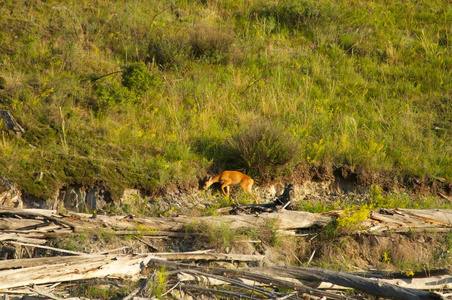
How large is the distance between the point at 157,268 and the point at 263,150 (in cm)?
353

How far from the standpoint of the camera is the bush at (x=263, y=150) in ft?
28.9

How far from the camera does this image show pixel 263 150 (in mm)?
8805

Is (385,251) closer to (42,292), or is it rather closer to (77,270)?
(77,270)

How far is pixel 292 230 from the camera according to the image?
735cm

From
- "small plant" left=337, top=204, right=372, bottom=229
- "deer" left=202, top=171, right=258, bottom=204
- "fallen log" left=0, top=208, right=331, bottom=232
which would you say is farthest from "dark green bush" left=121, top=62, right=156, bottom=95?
"small plant" left=337, top=204, right=372, bottom=229

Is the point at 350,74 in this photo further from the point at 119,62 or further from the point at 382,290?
the point at 382,290

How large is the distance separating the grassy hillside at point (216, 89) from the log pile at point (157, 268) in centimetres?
163

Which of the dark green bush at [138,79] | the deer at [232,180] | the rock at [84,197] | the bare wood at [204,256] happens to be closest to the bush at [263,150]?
the deer at [232,180]

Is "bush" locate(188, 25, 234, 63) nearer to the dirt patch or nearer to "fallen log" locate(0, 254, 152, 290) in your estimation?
the dirt patch

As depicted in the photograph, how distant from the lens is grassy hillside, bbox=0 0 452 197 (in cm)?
878

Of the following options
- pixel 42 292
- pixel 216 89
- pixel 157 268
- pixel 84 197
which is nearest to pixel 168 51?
pixel 216 89

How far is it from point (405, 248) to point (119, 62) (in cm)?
717

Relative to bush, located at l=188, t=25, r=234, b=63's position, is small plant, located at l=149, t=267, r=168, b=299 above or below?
below

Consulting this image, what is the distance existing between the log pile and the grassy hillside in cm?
163
